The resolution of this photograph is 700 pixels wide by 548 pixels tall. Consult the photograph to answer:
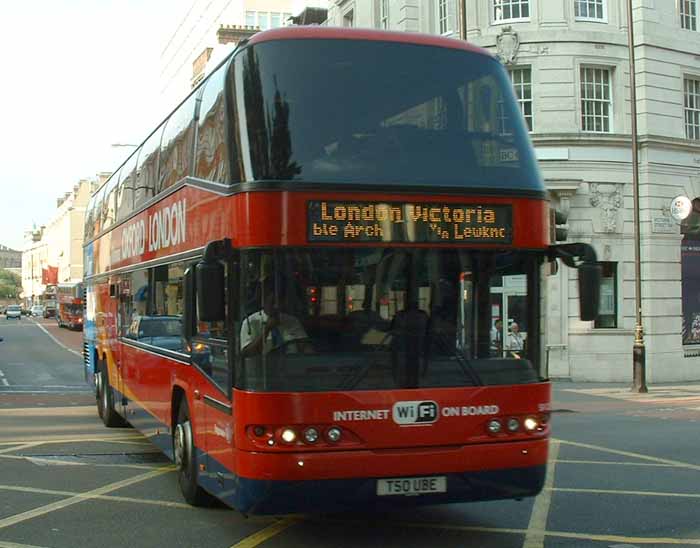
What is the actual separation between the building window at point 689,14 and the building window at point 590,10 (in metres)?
2.87

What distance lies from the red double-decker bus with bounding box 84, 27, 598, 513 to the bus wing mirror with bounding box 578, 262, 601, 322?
0.02 meters

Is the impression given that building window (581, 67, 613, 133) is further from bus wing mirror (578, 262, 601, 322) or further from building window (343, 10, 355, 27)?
bus wing mirror (578, 262, 601, 322)

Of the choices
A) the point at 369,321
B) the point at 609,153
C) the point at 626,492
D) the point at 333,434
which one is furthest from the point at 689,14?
the point at 333,434

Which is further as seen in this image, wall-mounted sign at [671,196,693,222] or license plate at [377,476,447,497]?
wall-mounted sign at [671,196,693,222]

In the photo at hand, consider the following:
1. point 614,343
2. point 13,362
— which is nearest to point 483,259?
point 614,343

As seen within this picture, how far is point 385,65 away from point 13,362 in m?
30.1

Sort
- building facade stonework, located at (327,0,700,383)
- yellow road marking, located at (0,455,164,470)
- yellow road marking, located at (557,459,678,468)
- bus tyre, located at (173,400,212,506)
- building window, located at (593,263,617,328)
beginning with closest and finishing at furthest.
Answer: bus tyre, located at (173,400,212,506) → yellow road marking, located at (0,455,164,470) → yellow road marking, located at (557,459,678,468) → building facade stonework, located at (327,0,700,383) → building window, located at (593,263,617,328)

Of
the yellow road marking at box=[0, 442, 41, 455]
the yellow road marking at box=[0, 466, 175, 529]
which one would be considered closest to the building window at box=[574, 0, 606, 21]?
the yellow road marking at box=[0, 442, 41, 455]

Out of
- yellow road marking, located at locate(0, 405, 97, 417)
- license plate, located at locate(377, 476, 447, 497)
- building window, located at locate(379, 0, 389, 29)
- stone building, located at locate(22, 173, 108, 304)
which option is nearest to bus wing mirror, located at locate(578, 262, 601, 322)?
license plate, located at locate(377, 476, 447, 497)

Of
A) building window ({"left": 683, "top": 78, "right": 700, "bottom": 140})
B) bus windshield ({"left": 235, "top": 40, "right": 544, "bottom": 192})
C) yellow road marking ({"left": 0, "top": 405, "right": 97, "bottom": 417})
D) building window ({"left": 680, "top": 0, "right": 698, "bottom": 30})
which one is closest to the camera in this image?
bus windshield ({"left": 235, "top": 40, "right": 544, "bottom": 192})

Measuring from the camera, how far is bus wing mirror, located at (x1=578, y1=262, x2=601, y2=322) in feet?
24.1

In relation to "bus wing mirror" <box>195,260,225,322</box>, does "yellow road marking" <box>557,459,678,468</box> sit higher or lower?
lower

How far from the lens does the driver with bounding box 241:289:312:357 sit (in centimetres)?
682

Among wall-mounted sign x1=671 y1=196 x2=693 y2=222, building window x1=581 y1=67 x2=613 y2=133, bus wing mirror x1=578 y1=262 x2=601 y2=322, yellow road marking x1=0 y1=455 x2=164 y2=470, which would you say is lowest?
yellow road marking x1=0 y1=455 x2=164 y2=470
